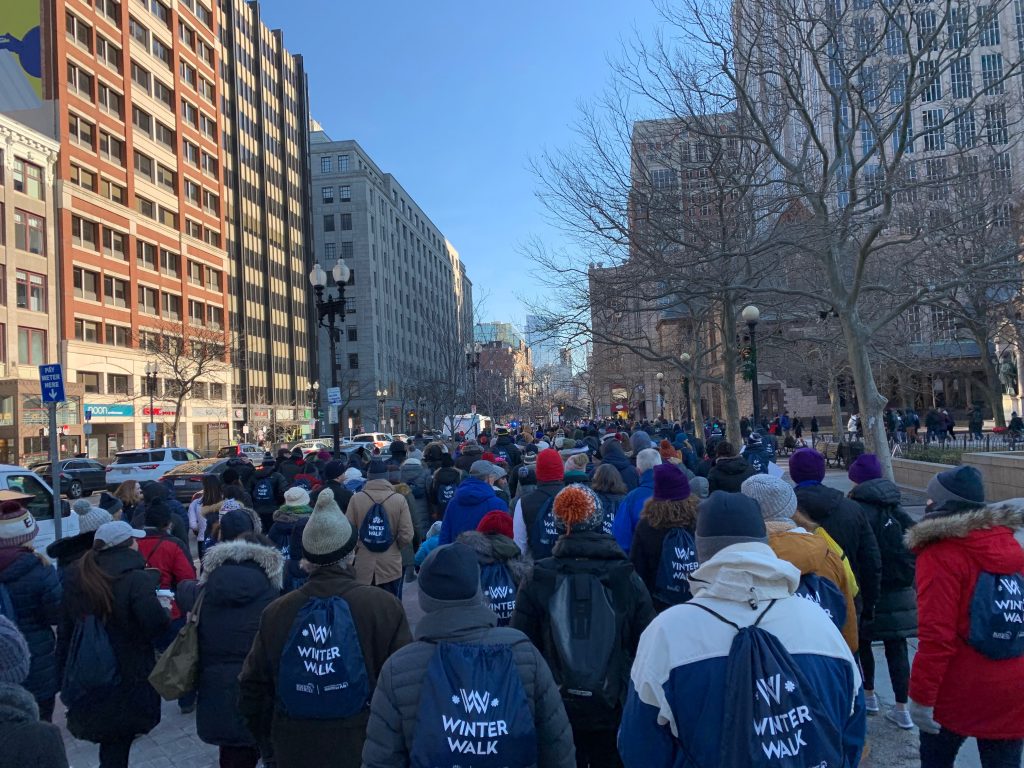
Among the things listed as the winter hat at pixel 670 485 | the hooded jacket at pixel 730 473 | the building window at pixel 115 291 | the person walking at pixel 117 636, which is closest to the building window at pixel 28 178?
the building window at pixel 115 291

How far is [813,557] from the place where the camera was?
4012 millimetres

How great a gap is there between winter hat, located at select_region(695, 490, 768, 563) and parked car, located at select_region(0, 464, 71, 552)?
1127 cm

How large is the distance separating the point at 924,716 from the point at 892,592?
205 cm

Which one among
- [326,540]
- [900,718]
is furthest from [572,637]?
[900,718]

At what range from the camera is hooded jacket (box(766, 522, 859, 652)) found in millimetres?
3969

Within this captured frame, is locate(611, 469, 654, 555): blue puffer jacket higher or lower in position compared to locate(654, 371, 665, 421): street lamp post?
lower

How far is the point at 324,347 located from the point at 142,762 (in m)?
89.6

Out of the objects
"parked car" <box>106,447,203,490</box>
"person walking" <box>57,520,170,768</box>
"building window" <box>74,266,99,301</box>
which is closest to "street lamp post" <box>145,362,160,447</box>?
"building window" <box>74,266,99,301</box>

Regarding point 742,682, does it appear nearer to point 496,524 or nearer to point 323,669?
point 323,669

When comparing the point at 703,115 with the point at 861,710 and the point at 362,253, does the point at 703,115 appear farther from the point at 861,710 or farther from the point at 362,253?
the point at 362,253

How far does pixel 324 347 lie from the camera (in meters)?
93.1

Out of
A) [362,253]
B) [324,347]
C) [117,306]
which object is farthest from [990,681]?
[324,347]

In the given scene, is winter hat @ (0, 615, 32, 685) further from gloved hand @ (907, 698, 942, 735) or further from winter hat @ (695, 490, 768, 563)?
gloved hand @ (907, 698, 942, 735)

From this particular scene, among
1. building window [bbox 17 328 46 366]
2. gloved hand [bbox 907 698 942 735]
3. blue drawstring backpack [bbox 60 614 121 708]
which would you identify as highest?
building window [bbox 17 328 46 366]
